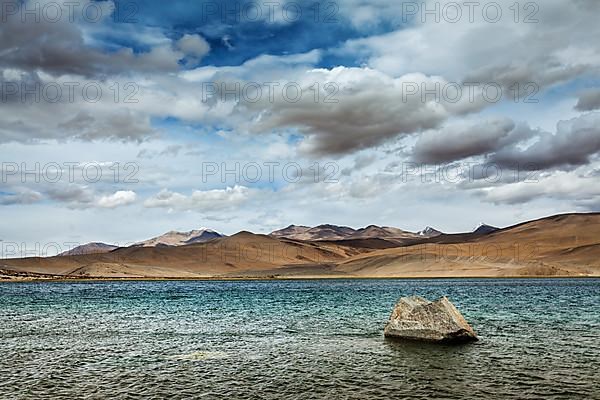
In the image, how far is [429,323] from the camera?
2586cm

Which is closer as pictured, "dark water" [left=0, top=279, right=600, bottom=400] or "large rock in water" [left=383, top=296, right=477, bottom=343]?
"dark water" [left=0, top=279, right=600, bottom=400]

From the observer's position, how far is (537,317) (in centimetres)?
3572

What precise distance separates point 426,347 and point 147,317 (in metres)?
22.3

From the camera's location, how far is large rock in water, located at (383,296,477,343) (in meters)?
25.3

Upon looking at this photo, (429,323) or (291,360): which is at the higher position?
(429,323)

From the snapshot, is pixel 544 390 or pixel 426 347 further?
pixel 426 347

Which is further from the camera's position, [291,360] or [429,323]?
[429,323]

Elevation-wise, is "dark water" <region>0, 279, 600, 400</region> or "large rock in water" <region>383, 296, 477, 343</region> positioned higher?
"large rock in water" <region>383, 296, 477, 343</region>

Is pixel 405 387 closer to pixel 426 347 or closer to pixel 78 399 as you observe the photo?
pixel 426 347

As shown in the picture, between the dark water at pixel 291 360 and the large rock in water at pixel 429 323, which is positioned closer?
the dark water at pixel 291 360

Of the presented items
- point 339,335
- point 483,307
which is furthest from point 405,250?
point 339,335

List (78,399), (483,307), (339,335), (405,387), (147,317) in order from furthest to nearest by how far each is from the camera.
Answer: (483,307) < (147,317) < (339,335) < (405,387) < (78,399)

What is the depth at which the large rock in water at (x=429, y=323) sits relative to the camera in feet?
82.9

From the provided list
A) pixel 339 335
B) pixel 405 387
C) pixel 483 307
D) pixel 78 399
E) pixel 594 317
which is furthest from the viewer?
pixel 483 307
